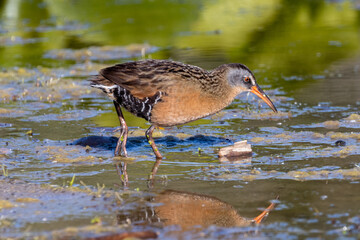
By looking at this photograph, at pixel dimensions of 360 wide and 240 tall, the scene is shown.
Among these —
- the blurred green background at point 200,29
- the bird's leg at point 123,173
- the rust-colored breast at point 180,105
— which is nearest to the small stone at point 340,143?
the rust-colored breast at point 180,105

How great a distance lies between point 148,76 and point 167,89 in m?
0.29

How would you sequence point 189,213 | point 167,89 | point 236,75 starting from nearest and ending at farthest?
point 189,213
point 167,89
point 236,75

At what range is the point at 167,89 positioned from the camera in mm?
7016

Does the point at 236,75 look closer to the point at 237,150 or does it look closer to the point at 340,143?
the point at 237,150

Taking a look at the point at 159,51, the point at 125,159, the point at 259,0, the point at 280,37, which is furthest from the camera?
the point at 259,0

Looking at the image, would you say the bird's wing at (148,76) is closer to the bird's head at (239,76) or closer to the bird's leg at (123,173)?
the bird's head at (239,76)

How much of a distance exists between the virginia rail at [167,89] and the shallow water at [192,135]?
462mm

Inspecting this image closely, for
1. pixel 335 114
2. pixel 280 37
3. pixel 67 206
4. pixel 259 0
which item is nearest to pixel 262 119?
pixel 335 114

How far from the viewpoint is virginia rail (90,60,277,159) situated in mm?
7027

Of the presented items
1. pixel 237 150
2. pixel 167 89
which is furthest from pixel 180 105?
pixel 237 150

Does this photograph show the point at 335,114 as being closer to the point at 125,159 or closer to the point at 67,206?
the point at 125,159

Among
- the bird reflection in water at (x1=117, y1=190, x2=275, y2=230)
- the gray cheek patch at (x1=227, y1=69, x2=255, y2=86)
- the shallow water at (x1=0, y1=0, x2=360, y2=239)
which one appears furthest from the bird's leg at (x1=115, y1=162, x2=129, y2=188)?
the gray cheek patch at (x1=227, y1=69, x2=255, y2=86)

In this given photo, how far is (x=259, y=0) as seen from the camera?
19.2 meters

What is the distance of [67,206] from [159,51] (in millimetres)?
8447
